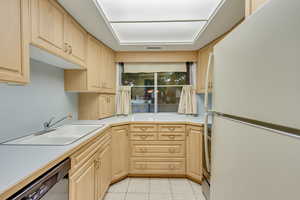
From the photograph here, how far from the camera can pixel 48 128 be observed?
5.49 ft

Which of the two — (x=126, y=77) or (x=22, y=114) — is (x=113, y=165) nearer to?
(x=22, y=114)

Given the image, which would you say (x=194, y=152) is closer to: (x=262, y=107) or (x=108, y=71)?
(x=262, y=107)

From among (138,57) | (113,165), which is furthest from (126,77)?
(113,165)

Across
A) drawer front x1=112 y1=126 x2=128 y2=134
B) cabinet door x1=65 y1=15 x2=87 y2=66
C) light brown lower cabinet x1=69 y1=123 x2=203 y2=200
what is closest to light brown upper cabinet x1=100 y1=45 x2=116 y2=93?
cabinet door x1=65 y1=15 x2=87 y2=66

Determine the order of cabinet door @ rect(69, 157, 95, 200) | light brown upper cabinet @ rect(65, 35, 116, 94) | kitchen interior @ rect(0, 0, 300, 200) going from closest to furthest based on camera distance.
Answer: kitchen interior @ rect(0, 0, 300, 200), cabinet door @ rect(69, 157, 95, 200), light brown upper cabinet @ rect(65, 35, 116, 94)

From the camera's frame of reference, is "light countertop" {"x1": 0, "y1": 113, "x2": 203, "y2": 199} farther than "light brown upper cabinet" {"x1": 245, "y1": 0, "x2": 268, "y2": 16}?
No

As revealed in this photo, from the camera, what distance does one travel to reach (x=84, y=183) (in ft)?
4.33

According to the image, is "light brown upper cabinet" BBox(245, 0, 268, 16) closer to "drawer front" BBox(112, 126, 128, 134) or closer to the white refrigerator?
the white refrigerator

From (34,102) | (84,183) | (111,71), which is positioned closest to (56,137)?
(34,102)

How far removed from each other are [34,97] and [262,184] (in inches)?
74.9

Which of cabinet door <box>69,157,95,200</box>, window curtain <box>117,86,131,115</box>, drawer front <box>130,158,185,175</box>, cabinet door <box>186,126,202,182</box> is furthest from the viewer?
window curtain <box>117,86,131,115</box>

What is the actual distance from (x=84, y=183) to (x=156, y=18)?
6.19 ft

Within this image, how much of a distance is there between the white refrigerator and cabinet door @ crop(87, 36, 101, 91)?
5.55ft

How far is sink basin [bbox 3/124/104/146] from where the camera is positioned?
1275 millimetres
